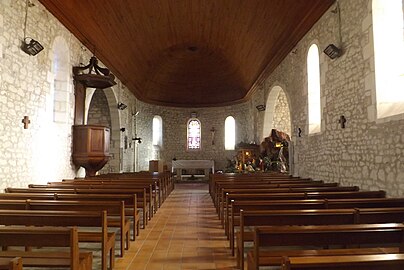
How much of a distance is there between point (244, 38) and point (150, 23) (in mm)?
3471

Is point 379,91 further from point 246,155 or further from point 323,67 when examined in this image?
point 246,155

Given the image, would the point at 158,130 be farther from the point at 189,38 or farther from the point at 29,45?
the point at 29,45

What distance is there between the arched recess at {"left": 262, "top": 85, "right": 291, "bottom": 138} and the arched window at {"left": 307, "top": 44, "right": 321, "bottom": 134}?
437 centimetres

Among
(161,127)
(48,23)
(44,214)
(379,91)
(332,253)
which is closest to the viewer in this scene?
(332,253)

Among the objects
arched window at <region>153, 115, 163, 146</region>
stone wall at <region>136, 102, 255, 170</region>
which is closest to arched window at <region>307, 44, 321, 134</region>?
stone wall at <region>136, 102, 255, 170</region>

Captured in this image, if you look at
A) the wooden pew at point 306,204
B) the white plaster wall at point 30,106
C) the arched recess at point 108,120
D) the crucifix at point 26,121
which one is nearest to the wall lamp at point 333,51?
the wooden pew at point 306,204

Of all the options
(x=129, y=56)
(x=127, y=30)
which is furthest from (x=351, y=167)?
(x=129, y=56)

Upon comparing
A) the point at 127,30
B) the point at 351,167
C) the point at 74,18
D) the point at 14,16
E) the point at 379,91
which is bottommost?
the point at 351,167

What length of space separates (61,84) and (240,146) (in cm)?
925

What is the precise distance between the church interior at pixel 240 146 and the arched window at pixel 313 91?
0.03m

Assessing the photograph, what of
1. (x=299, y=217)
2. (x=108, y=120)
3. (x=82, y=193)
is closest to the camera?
(x=299, y=217)

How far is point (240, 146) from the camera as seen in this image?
15.7 meters

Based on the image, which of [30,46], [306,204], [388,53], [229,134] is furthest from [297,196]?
[229,134]

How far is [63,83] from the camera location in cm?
850
